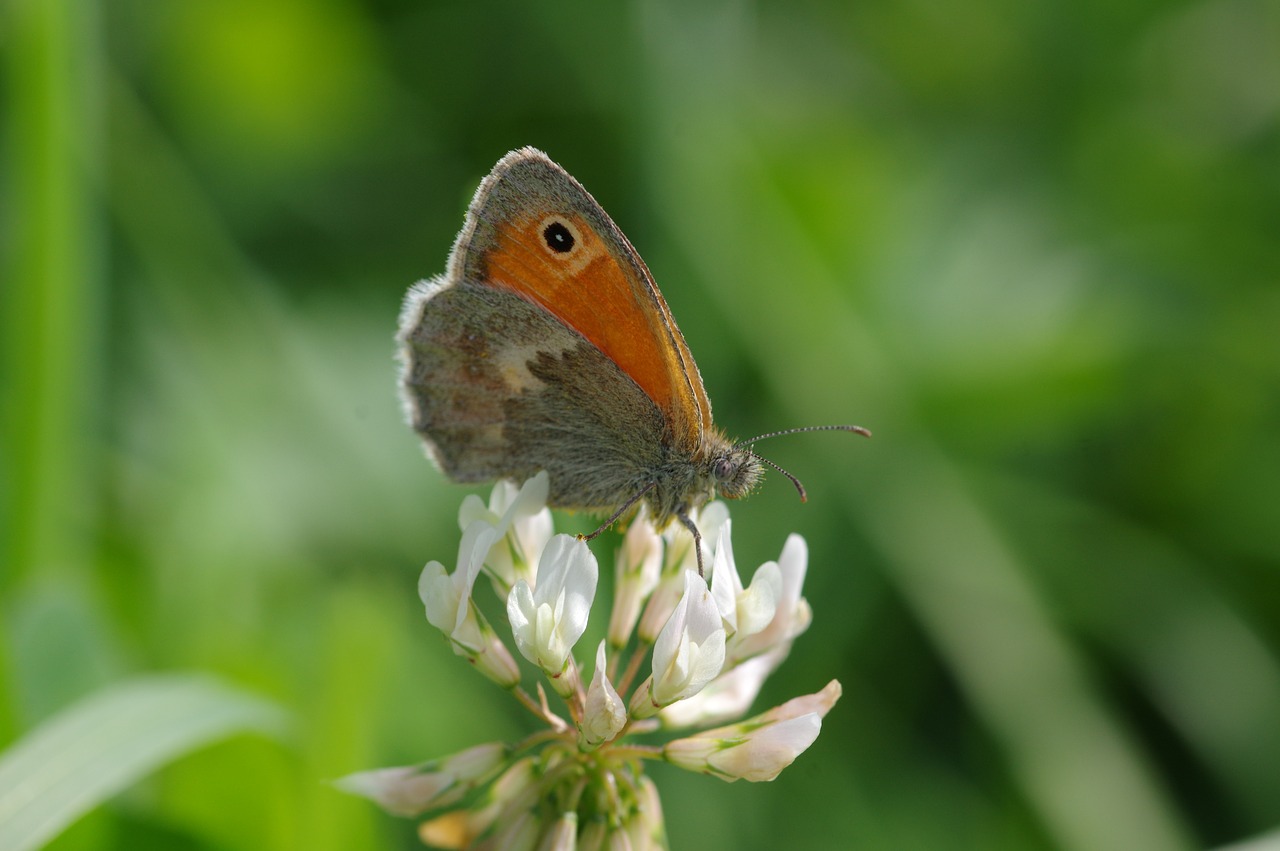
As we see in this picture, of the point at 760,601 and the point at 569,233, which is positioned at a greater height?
the point at 569,233

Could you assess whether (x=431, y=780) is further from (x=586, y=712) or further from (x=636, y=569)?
(x=636, y=569)

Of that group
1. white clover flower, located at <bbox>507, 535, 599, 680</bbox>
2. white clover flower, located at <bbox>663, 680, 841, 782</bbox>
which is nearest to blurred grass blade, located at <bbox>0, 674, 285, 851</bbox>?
white clover flower, located at <bbox>507, 535, 599, 680</bbox>

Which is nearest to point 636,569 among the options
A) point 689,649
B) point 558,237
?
point 689,649

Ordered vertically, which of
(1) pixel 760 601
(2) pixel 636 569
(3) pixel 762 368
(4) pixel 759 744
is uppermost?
(3) pixel 762 368

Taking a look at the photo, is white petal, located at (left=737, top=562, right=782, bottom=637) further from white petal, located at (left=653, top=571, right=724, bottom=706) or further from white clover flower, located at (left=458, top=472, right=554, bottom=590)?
white clover flower, located at (left=458, top=472, right=554, bottom=590)

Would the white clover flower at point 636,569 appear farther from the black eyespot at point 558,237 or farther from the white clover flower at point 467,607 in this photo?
the black eyespot at point 558,237

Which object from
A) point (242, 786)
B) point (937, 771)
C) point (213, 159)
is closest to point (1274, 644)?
point (937, 771)
